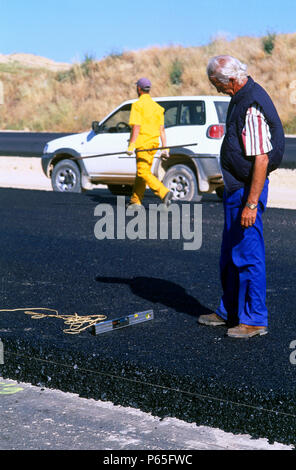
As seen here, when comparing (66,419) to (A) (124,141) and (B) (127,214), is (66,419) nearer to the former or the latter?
(B) (127,214)

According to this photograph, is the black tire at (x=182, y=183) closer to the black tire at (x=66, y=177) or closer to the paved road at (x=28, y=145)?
the black tire at (x=66, y=177)

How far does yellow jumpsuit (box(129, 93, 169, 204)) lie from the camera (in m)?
12.7

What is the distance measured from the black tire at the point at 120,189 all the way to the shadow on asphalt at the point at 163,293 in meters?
8.13

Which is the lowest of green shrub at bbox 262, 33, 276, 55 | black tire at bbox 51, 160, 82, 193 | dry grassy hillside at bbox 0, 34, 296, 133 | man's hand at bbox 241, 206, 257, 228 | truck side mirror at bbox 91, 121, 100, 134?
black tire at bbox 51, 160, 82, 193

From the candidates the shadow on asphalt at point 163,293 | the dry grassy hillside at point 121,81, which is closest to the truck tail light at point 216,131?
the shadow on asphalt at point 163,293

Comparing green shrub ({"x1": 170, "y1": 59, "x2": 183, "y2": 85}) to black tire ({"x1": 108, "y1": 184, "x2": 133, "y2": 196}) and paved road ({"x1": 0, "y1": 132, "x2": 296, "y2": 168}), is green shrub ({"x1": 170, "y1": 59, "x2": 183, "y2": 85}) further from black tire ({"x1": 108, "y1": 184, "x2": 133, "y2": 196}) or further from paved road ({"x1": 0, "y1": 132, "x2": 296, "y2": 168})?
black tire ({"x1": 108, "y1": 184, "x2": 133, "y2": 196})

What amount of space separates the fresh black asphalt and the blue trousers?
0.24 metres

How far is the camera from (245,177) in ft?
18.0

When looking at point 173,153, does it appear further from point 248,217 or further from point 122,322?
point 248,217

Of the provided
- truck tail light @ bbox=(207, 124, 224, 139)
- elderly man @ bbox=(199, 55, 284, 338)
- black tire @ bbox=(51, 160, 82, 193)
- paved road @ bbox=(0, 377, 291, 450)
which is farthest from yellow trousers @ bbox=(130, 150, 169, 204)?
paved road @ bbox=(0, 377, 291, 450)

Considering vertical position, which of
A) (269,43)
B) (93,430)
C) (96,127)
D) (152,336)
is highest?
(269,43)

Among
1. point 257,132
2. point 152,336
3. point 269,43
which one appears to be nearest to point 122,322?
point 152,336

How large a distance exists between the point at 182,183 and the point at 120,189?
2.15 m
